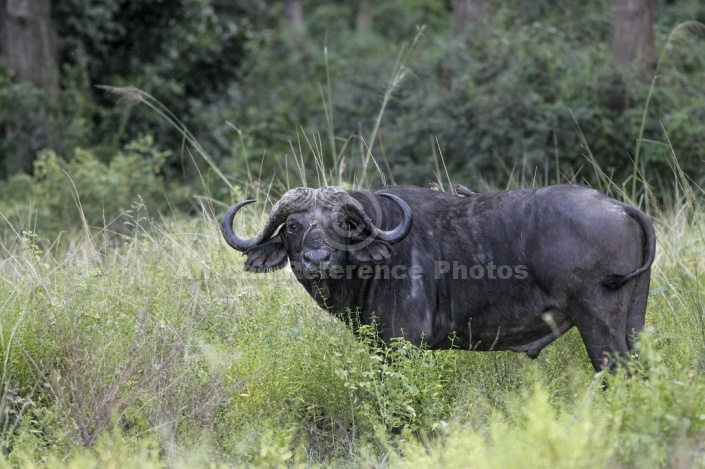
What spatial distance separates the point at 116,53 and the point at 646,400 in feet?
40.8

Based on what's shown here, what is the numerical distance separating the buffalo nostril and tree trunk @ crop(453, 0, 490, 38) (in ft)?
33.7

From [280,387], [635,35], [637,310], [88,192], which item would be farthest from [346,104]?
[637,310]

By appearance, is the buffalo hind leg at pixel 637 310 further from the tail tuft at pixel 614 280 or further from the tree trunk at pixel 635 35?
the tree trunk at pixel 635 35

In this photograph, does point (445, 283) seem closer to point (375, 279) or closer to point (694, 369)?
point (375, 279)

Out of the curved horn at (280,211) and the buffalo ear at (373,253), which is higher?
the curved horn at (280,211)

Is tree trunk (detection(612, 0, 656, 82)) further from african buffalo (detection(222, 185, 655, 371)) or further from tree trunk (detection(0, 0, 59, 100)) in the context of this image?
tree trunk (detection(0, 0, 59, 100))

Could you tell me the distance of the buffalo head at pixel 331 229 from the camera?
5.29 metres

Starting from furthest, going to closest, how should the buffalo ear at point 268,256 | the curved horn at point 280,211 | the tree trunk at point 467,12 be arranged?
the tree trunk at point 467,12, the buffalo ear at point 268,256, the curved horn at point 280,211

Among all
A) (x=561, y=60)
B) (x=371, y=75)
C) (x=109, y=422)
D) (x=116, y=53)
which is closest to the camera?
(x=109, y=422)

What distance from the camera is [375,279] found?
550 centimetres

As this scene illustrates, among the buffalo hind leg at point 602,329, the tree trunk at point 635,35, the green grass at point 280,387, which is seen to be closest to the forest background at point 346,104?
the tree trunk at point 635,35

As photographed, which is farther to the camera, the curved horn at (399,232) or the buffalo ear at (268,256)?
the buffalo ear at (268,256)

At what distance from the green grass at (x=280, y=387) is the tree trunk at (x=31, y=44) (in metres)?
8.08

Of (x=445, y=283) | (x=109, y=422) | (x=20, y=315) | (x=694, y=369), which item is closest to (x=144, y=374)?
(x=109, y=422)
